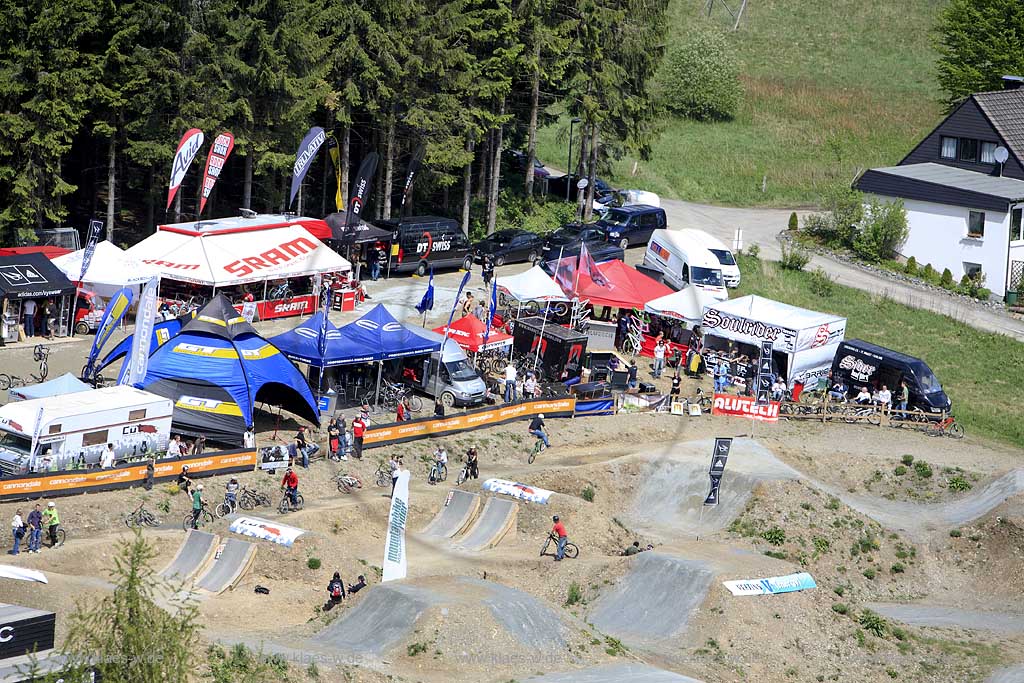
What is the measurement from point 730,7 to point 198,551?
9400 cm

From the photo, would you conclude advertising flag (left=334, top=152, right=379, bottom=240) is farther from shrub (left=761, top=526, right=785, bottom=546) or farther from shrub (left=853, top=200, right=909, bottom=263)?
shrub (left=853, top=200, right=909, bottom=263)

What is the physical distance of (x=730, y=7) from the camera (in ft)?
375

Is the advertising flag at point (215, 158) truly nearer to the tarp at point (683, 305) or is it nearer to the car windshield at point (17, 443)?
the tarp at point (683, 305)

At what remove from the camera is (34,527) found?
2948 centimetres

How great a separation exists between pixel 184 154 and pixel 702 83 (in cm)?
5111

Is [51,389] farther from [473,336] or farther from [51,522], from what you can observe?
[473,336]

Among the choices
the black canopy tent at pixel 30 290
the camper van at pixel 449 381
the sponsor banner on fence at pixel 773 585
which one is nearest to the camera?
the sponsor banner on fence at pixel 773 585

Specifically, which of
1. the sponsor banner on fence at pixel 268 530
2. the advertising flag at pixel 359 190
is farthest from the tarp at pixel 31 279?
the sponsor banner on fence at pixel 268 530

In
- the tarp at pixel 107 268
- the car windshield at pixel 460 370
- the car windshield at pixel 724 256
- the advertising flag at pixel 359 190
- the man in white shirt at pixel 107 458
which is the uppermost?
the advertising flag at pixel 359 190

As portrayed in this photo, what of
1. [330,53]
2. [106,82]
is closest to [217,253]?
[106,82]

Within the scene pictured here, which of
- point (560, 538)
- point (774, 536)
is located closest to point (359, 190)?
point (560, 538)

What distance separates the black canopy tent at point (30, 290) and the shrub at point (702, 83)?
180 ft

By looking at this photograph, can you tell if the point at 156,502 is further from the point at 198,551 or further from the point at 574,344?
the point at 574,344

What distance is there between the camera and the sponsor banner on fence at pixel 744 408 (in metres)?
44.0
